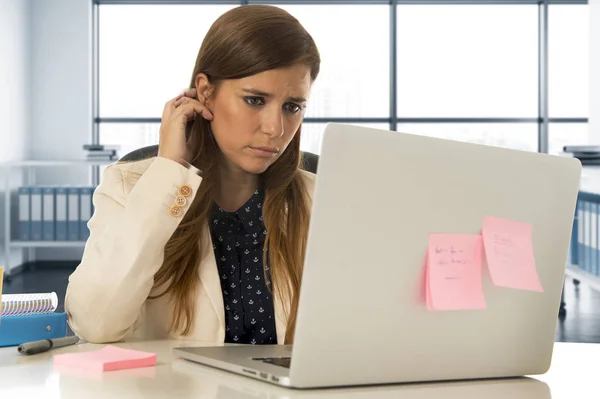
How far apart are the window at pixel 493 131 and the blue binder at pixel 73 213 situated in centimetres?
252

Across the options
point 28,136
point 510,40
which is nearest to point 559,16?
point 510,40

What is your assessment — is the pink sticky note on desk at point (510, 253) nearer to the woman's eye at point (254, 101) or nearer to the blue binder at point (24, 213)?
the woman's eye at point (254, 101)

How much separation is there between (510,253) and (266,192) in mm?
762

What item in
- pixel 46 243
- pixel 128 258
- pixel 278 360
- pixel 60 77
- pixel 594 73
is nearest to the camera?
pixel 278 360

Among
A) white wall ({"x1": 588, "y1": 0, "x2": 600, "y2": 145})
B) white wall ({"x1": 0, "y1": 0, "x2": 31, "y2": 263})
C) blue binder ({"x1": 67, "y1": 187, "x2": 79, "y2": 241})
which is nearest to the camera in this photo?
white wall ({"x1": 588, "y1": 0, "x2": 600, "y2": 145})

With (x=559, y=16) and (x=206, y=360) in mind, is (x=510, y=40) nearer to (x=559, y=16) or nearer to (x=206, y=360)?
(x=559, y=16)

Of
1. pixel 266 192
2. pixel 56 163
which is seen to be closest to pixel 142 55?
pixel 56 163

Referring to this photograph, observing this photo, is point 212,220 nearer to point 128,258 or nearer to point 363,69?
point 128,258

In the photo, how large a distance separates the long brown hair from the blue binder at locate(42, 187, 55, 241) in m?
4.62

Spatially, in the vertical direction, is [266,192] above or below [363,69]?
below

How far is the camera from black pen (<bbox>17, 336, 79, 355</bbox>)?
136 centimetres

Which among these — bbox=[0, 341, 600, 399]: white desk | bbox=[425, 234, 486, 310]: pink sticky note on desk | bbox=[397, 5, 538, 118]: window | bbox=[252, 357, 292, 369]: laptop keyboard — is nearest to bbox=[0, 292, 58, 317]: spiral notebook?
bbox=[0, 341, 600, 399]: white desk

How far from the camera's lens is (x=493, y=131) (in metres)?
6.86

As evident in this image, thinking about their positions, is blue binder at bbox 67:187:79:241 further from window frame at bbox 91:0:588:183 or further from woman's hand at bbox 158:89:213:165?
woman's hand at bbox 158:89:213:165
